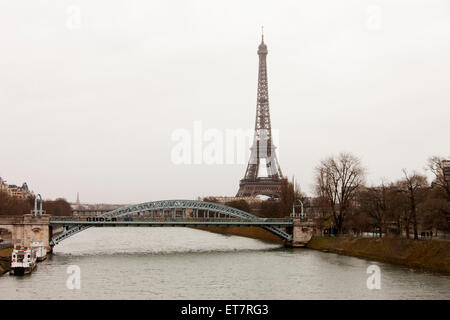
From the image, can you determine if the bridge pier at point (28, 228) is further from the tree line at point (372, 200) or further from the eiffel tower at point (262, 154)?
the eiffel tower at point (262, 154)

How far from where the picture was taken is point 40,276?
123 ft

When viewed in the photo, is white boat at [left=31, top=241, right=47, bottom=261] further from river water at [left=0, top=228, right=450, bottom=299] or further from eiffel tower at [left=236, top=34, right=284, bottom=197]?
eiffel tower at [left=236, top=34, right=284, bottom=197]

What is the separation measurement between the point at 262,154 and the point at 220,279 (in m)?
85.8

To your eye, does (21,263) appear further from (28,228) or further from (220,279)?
(28,228)

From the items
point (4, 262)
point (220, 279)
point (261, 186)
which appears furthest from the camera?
point (261, 186)

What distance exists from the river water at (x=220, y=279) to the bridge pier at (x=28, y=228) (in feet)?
18.8

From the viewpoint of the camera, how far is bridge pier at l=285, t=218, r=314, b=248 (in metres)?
63.5

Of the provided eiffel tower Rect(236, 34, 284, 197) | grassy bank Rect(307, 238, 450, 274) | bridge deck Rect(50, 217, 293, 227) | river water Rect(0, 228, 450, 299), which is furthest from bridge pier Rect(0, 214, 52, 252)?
eiffel tower Rect(236, 34, 284, 197)

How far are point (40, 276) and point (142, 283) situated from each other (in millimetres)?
7761

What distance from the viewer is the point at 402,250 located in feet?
145

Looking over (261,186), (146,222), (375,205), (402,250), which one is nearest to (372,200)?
(375,205)

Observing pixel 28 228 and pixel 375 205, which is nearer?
pixel 28 228

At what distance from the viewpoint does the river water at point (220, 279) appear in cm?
3069

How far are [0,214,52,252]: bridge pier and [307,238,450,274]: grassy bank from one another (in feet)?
94.5
